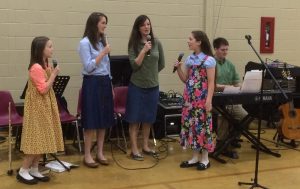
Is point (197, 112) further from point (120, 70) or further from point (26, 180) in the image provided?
point (26, 180)

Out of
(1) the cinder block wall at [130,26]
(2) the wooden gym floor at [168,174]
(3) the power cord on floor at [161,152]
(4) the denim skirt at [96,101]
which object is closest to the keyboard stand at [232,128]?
(2) the wooden gym floor at [168,174]

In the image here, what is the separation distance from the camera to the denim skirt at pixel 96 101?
432 cm

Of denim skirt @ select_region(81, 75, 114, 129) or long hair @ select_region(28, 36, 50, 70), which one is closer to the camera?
long hair @ select_region(28, 36, 50, 70)

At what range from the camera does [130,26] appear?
20.4 ft

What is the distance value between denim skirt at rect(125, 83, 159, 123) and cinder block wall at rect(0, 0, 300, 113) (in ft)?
5.25

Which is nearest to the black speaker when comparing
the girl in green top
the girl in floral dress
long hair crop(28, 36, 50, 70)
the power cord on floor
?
the girl in green top

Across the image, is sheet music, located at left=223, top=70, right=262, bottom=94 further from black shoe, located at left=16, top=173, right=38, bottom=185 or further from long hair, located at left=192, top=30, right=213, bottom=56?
black shoe, located at left=16, top=173, right=38, bottom=185

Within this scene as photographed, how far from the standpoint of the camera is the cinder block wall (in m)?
5.68

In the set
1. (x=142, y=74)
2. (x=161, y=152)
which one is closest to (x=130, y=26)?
(x=142, y=74)

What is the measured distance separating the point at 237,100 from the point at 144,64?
1.04m

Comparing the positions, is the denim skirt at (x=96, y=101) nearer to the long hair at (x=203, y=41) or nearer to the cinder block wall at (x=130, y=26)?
the long hair at (x=203, y=41)

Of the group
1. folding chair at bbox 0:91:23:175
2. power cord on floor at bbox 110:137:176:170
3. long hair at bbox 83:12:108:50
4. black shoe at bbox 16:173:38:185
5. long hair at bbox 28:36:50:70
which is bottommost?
power cord on floor at bbox 110:137:176:170

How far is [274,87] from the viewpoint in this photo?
498 cm

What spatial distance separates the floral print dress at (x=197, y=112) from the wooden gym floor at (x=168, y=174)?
308 millimetres
